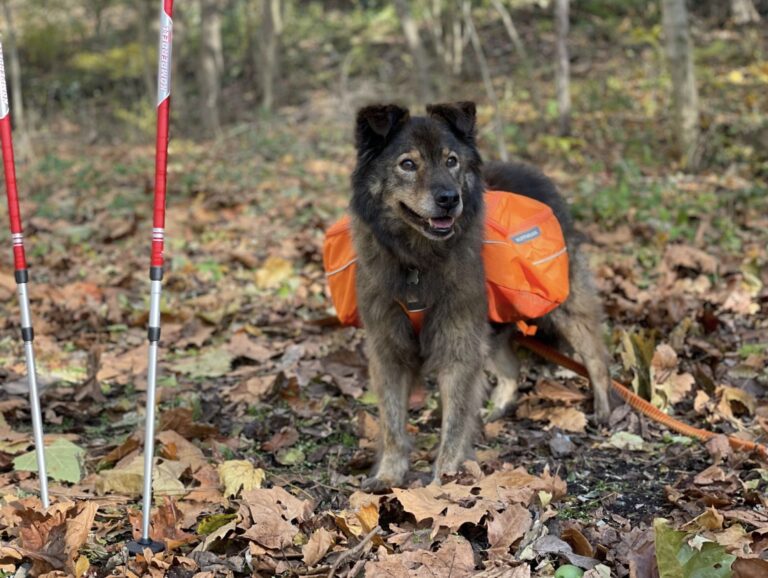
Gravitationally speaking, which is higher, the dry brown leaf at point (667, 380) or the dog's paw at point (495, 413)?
the dry brown leaf at point (667, 380)

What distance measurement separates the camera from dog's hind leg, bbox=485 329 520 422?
5.56 meters

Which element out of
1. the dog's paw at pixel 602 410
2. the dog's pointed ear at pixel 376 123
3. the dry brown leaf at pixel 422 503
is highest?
the dog's pointed ear at pixel 376 123

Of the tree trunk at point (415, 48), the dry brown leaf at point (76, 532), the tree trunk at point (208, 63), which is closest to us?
the dry brown leaf at point (76, 532)

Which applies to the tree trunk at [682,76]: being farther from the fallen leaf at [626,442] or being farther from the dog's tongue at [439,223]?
the dog's tongue at [439,223]

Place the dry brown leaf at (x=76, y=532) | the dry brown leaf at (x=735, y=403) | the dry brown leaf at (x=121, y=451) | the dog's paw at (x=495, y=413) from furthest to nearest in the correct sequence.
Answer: the dog's paw at (x=495, y=413) → the dry brown leaf at (x=735, y=403) → the dry brown leaf at (x=121, y=451) → the dry brown leaf at (x=76, y=532)

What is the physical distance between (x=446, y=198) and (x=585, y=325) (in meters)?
1.88

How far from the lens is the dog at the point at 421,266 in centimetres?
428

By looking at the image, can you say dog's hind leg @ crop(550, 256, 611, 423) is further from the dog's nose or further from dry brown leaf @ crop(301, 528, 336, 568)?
dry brown leaf @ crop(301, 528, 336, 568)

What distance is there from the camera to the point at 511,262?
4777mm

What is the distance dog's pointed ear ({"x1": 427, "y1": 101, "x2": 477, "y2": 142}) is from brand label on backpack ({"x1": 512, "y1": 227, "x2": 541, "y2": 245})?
2.26ft

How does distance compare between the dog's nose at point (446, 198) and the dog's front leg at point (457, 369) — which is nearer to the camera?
the dog's nose at point (446, 198)

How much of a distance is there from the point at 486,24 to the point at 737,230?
17864 mm

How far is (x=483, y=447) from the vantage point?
15.6ft

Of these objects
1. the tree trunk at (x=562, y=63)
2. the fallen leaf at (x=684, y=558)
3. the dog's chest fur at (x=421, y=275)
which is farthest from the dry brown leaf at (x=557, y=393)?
the tree trunk at (x=562, y=63)
